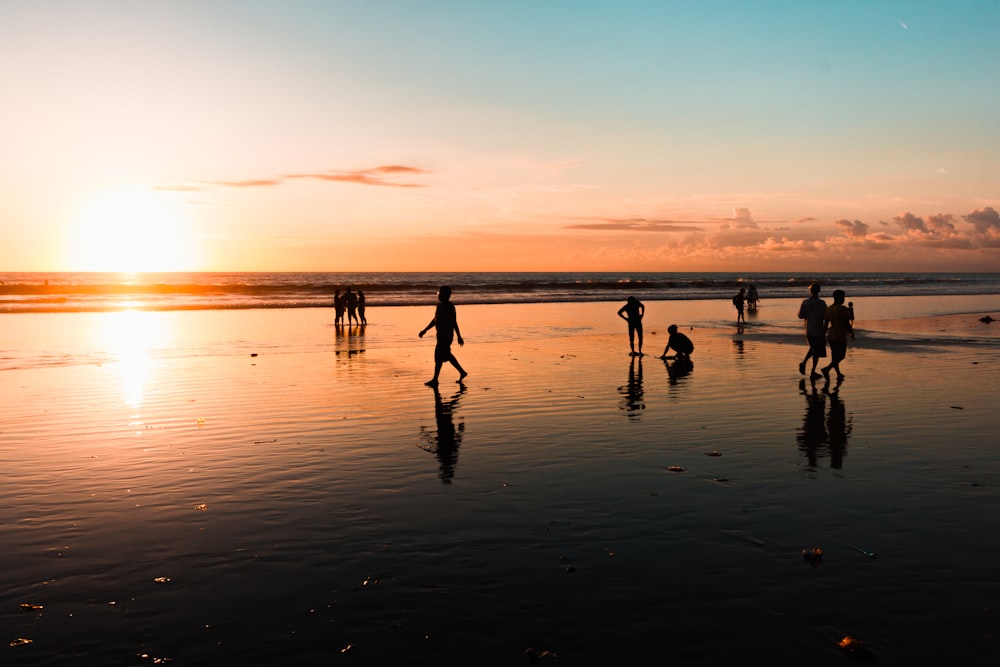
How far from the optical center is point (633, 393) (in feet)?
50.8

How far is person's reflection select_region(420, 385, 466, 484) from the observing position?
9.41 metres

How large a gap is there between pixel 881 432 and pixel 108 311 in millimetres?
50423

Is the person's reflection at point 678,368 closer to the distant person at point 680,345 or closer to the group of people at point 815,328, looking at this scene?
the distant person at point 680,345

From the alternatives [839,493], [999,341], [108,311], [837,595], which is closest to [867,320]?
[999,341]

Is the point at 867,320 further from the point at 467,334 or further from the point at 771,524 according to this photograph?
the point at 771,524

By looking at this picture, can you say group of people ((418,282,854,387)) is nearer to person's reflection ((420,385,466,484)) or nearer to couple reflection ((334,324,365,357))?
person's reflection ((420,385,466,484))

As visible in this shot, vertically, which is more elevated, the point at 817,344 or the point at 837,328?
the point at 837,328

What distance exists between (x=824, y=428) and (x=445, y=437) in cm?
610

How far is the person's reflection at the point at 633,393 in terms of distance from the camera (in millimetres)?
13383

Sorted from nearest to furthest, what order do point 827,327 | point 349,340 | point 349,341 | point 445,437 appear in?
point 445,437, point 827,327, point 349,341, point 349,340

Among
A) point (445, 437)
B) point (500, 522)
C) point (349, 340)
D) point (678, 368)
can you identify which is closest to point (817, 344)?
point (678, 368)

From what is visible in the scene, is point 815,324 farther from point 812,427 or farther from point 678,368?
point 812,427

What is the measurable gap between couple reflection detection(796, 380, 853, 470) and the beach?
7 centimetres

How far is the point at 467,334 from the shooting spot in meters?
31.9
